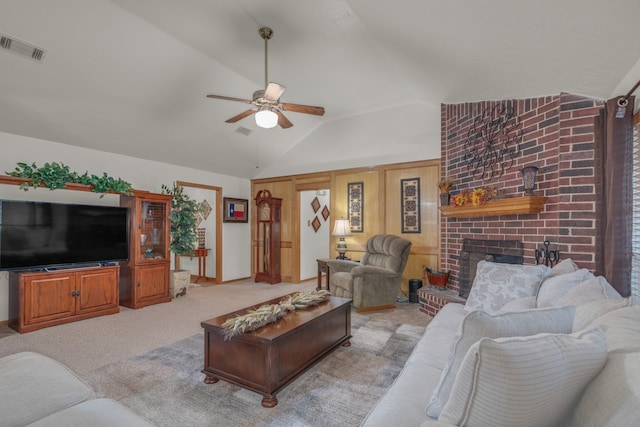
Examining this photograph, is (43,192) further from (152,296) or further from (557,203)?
(557,203)

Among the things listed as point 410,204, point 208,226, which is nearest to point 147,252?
point 208,226

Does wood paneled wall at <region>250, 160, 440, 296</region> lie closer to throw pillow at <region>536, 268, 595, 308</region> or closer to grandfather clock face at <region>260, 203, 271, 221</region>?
grandfather clock face at <region>260, 203, 271, 221</region>

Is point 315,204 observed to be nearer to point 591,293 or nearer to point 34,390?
point 591,293

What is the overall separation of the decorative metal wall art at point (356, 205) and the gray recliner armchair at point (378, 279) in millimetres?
841

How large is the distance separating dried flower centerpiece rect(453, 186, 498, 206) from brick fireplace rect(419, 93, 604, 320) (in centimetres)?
9

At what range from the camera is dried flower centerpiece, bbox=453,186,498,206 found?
327 cm

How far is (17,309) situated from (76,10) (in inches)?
124

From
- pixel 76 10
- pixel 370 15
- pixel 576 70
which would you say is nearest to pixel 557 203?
pixel 576 70

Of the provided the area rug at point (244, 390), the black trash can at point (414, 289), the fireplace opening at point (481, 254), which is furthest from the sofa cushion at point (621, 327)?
the black trash can at point (414, 289)

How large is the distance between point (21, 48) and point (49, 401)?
3261 millimetres

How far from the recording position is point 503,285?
219cm

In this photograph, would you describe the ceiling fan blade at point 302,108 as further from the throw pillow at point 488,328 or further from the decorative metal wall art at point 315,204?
the decorative metal wall art at point 315,204

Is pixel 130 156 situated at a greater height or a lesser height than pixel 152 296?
greater

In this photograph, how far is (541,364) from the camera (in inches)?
29.5
